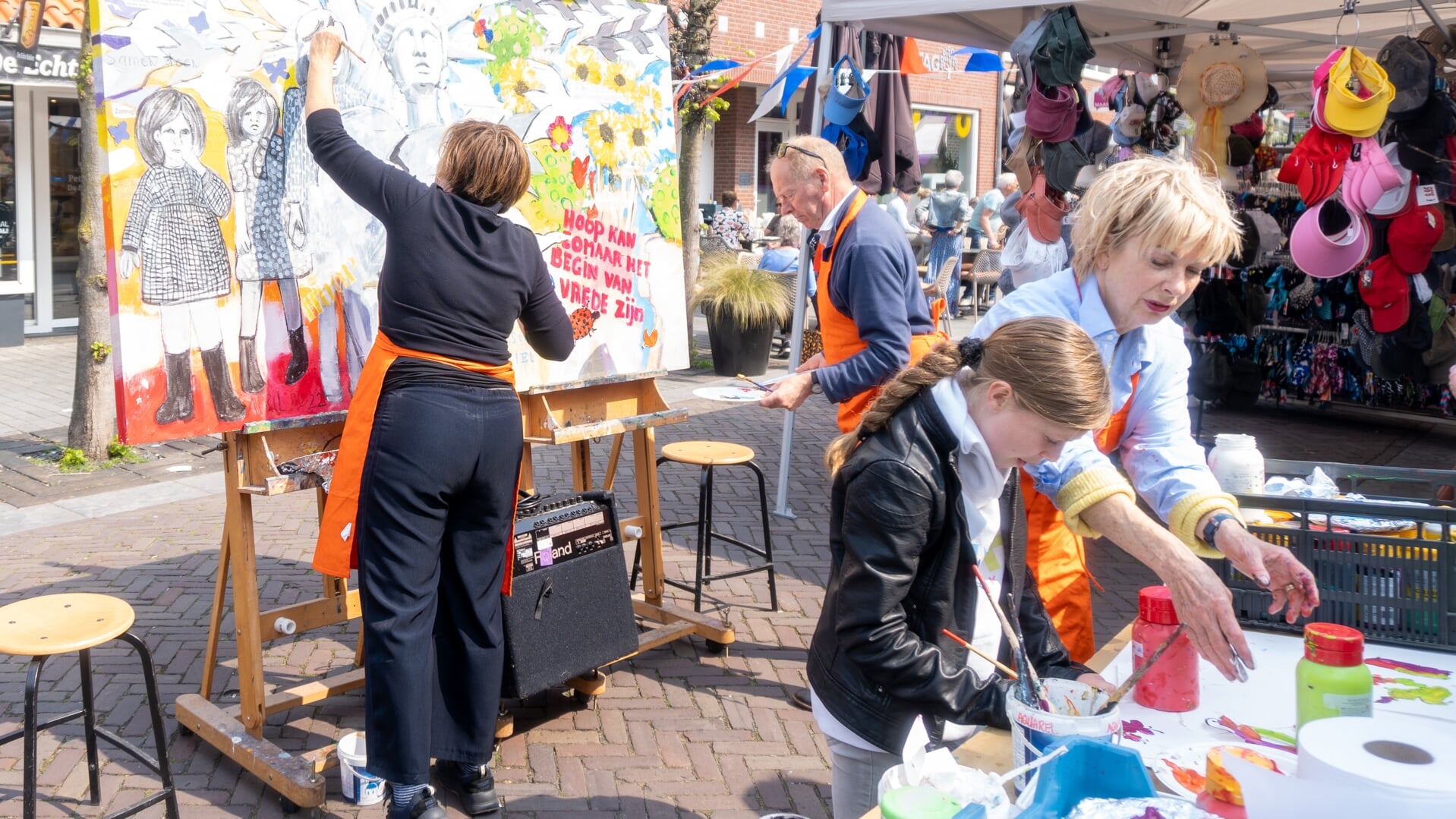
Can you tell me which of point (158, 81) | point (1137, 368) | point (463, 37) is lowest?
point (1137, 368)

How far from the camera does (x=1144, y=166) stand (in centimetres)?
229

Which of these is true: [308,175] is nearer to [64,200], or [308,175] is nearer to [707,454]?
[707,454]

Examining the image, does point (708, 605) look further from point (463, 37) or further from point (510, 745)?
point (463, 37)

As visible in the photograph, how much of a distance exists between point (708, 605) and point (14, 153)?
9.36 m

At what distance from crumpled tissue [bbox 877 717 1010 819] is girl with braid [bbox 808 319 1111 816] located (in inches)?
13.8

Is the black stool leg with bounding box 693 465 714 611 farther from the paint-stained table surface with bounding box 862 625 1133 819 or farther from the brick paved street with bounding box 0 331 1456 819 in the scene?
the paint-stained table surface with bounding box 862 625 1133 819

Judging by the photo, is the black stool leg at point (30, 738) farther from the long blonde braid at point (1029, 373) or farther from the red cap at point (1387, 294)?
the red cap at point (1387, 294)

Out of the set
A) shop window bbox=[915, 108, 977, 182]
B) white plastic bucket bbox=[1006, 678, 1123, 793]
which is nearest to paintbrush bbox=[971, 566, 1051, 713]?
white plastic bucket bbox=[1006, 678, 1123, 793]

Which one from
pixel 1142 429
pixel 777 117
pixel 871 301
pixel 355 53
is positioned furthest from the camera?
pixel 777 117

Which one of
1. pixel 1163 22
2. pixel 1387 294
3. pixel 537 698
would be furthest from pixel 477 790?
pixel 1163 22

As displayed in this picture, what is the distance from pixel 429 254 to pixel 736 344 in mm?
7350

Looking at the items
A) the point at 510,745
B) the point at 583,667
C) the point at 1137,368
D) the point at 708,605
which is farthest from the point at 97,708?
the point at 1137,368

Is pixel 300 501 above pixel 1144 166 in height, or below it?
below

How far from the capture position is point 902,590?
1.80 meters
